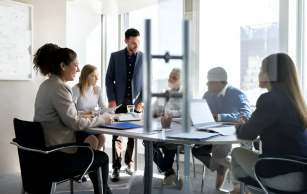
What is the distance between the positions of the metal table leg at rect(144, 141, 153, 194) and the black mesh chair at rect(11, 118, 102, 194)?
1.34 ft

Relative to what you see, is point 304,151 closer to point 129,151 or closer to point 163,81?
point 163,81

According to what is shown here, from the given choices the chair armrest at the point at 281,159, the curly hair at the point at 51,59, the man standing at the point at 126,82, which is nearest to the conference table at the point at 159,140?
the chair armrest at the point at 281,159

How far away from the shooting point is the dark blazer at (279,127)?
155cm

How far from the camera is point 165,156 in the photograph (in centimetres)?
180

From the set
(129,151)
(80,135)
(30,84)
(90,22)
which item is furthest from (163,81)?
(90,22)

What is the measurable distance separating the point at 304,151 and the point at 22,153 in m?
1.67

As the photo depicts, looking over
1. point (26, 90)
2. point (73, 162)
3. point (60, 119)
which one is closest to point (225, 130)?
point (73, 162)

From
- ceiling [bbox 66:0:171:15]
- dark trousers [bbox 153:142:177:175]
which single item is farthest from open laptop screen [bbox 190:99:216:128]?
ceiling [bbox 66:0:171:15]

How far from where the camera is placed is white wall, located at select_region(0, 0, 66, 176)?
3.43m

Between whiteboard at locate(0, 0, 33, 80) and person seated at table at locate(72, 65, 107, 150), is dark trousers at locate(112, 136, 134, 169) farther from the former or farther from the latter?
whiteboard at locate(0, 0, 33, 80)

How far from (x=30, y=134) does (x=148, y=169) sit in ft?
2.51

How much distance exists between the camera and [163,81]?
116cm

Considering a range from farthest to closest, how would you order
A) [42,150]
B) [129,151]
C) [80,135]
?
[129,151], [80,135], [42,150]

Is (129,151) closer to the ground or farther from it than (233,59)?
closer to the ground
